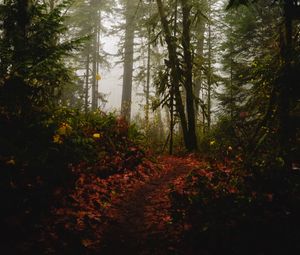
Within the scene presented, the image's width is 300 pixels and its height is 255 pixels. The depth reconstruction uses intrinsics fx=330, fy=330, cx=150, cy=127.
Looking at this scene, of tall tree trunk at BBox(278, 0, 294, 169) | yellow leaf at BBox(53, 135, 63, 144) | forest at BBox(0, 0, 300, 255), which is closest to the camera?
Answer: forest at BBox(0, 0, 300, 255)

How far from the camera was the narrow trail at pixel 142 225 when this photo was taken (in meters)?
5.22

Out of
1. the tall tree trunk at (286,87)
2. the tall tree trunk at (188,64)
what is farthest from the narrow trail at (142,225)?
the tall tree trunk at (188,64)

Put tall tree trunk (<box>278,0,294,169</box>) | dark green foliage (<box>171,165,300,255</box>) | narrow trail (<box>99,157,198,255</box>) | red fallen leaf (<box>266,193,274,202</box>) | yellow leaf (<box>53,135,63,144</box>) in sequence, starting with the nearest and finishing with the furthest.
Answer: dark green foliage (<box>171,165,300,255</box>)
narrow trail (<box>99,157,198,255</box>)
red fallen leaf (<box>266,193,274,202</box>)
tall tree trunk (<box>278,0,294,169</box>)
yellow leaf (<box>53,135,63,144</box>)

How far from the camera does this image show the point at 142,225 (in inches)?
243

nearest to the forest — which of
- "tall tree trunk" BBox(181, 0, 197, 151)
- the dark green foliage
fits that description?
the dark green foliage

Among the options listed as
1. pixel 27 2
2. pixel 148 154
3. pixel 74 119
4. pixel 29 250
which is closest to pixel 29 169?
pixel 29 250

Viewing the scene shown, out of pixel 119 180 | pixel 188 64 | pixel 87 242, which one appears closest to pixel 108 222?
pixel 87 242

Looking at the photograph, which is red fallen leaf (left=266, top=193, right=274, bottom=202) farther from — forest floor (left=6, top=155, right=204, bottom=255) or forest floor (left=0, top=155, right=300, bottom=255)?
forest floor (left=6, top=155, right=204, bottom=255)

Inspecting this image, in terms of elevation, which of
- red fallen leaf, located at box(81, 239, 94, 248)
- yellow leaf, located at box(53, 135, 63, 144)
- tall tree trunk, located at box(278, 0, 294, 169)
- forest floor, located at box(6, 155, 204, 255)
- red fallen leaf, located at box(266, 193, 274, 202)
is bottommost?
red fallen leaf, located at box(81, 239, 94, 248)

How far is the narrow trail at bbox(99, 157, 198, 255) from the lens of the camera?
522cm

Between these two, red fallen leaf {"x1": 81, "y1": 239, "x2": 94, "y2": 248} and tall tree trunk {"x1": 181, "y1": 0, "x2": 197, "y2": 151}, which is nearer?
red fallen leaf {"x1": 81, "y1": 239, "x2": 94, "y2": 248}

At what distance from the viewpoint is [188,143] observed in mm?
14188

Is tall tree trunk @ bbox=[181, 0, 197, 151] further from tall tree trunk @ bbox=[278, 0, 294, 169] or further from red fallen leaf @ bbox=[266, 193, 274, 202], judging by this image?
red fallen leaf @ bbox=[266, 193, 274, 202]

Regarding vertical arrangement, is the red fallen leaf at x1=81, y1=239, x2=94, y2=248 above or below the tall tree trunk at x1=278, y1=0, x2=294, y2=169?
below
